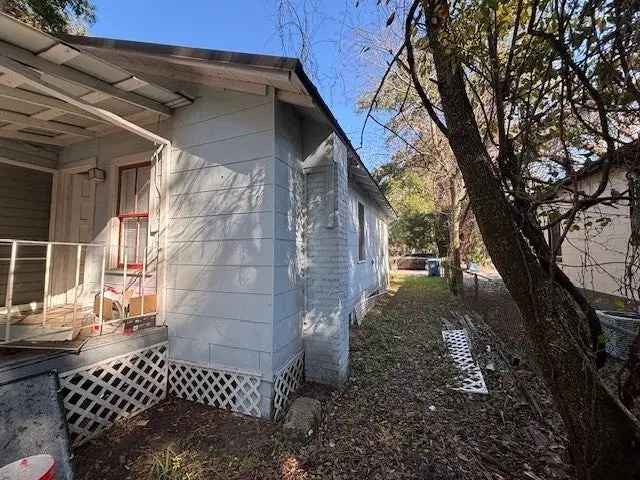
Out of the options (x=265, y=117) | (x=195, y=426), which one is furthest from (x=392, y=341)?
(x=265, y=117)

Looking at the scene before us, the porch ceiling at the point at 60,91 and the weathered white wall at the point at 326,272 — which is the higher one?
the porch ceiling at the point at 60,91

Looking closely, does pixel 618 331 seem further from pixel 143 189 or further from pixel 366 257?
pixel 143 189

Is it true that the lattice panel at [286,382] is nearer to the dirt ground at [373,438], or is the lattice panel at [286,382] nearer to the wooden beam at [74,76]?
the dirt ground at [373,438]

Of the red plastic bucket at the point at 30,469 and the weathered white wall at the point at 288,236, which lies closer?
the red plastic bucket at the point at 30,469

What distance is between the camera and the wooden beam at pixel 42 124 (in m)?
4.05

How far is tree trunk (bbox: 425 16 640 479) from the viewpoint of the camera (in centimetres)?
209

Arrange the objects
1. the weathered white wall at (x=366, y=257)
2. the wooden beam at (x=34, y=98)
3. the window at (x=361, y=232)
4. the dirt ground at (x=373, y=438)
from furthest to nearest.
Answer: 1. the window at (x=361, y=232)
2. the weathered white wall at (x=366, y=257)
3. the wooden beam at (x=34, y=98)
4. the dirt ground at (x=373, y=438)

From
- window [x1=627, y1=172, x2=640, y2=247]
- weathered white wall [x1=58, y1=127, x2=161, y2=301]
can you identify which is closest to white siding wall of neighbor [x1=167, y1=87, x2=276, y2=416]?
weathered white wall [x1=58, y1=127, x2=161, y2=301]

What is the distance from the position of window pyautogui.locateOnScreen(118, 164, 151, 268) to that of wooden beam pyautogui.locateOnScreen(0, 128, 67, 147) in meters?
1.59

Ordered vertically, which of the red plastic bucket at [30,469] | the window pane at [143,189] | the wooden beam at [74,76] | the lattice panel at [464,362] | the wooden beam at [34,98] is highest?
the wooden beam at [74,76]

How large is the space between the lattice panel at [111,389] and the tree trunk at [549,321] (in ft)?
13.7

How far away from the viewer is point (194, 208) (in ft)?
13.6

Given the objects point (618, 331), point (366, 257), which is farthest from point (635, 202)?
point (366, 257)

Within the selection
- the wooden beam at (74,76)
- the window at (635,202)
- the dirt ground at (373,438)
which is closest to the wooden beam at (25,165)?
the wooden beam at (74,76)
